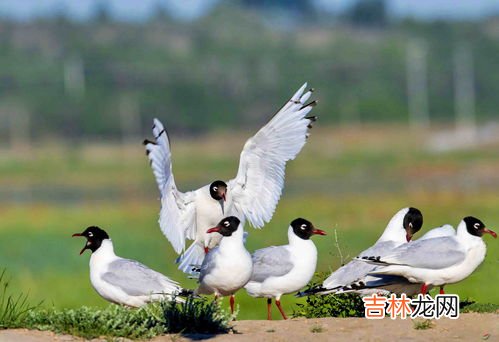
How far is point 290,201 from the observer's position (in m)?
40.8

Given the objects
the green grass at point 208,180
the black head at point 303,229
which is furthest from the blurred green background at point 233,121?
the black head at point 303,229

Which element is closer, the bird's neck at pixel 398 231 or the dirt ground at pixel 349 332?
the dirt ground at pixel 349 332

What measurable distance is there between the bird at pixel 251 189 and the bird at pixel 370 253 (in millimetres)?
1638

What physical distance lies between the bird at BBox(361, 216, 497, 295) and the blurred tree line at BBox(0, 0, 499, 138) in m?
81.8

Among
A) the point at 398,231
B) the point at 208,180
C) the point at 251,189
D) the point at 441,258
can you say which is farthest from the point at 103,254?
the point at 208,180

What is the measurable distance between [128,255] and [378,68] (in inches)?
3341

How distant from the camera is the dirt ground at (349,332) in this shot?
34.9 ft

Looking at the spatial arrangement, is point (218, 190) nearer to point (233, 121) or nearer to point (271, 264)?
point (271, 264)

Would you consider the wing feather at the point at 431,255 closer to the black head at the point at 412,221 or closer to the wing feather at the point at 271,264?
the black head at the point at 412,221

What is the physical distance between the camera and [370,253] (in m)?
11.9

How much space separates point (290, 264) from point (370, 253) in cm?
73

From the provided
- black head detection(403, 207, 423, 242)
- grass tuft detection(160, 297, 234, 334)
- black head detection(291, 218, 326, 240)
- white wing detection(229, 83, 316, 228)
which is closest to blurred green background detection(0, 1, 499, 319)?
white wing detection(229, 83, 316, 228)

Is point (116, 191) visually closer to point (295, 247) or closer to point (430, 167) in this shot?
point (430, 167)

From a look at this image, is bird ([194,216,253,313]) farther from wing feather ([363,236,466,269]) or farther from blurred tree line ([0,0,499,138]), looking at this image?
blurred tree line ([0,0,499,138])
